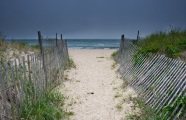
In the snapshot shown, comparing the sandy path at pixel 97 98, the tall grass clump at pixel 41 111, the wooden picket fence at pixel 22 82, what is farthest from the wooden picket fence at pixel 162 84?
the wooden picket fence at pixel 22 82

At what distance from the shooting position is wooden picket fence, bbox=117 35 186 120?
392 cm

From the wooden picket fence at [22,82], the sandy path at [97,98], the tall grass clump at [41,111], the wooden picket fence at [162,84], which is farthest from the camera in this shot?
the sandy path at [97,98]

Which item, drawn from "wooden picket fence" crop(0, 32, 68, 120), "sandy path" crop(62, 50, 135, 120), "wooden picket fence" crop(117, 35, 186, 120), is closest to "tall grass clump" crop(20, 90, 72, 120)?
"wooden picket fence" crop(0, 32, 68, 120)

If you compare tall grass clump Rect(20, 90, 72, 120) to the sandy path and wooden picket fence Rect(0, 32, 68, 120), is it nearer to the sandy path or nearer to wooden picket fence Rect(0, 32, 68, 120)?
wooden picket fence Rect(0, 32, 68, 120)

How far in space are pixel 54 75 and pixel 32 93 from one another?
8.01 ft

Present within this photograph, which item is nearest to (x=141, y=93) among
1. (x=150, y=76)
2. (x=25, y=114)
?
(x=150, y=76)

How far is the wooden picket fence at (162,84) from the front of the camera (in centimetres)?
392

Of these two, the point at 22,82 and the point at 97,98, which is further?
the point at 97,98

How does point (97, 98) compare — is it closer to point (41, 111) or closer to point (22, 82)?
point (41, 111)

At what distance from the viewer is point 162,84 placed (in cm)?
485

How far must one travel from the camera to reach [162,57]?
18.9 ft

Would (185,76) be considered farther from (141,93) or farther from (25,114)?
(25,114)

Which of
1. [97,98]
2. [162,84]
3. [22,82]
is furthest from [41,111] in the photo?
[162,84]

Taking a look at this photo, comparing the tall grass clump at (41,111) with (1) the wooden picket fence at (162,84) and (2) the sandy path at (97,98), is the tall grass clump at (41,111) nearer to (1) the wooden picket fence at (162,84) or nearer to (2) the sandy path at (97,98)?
(2) the sandy path at (97,98)
